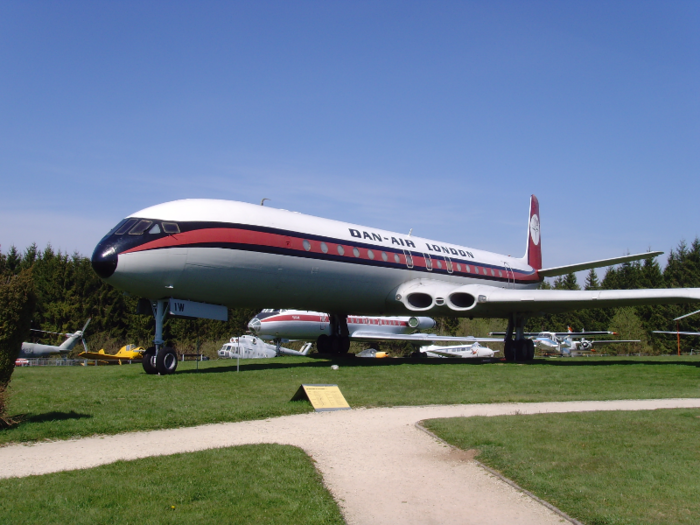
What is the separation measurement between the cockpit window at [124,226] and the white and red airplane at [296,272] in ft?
0.14

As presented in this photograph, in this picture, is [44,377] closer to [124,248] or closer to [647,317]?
[124,248]

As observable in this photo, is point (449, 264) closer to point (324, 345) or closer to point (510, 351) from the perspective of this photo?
point (510, 351)

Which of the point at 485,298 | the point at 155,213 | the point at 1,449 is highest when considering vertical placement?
the point at 155,213

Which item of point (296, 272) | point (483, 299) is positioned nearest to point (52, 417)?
point (296, 272)

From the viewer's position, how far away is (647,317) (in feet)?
210

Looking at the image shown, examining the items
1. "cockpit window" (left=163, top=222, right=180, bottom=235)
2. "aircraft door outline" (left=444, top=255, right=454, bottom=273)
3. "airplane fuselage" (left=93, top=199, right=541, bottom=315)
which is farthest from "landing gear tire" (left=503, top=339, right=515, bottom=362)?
"cockpit window" (left=163, top=222, right=180, bottom=235)

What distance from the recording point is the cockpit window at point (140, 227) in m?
14.1

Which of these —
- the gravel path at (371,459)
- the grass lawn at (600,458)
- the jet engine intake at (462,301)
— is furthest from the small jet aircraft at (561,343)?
the gravel path at (371,459)

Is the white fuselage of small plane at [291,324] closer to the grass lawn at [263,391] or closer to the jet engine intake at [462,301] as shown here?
the jet engine intake at [462,301]

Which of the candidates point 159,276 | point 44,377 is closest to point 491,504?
point 159,276

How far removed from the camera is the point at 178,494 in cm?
505

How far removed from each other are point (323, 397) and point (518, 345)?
13642 millimetres

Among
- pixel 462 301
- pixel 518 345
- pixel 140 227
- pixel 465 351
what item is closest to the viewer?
pixel 140 227

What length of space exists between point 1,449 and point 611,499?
6480 mm
